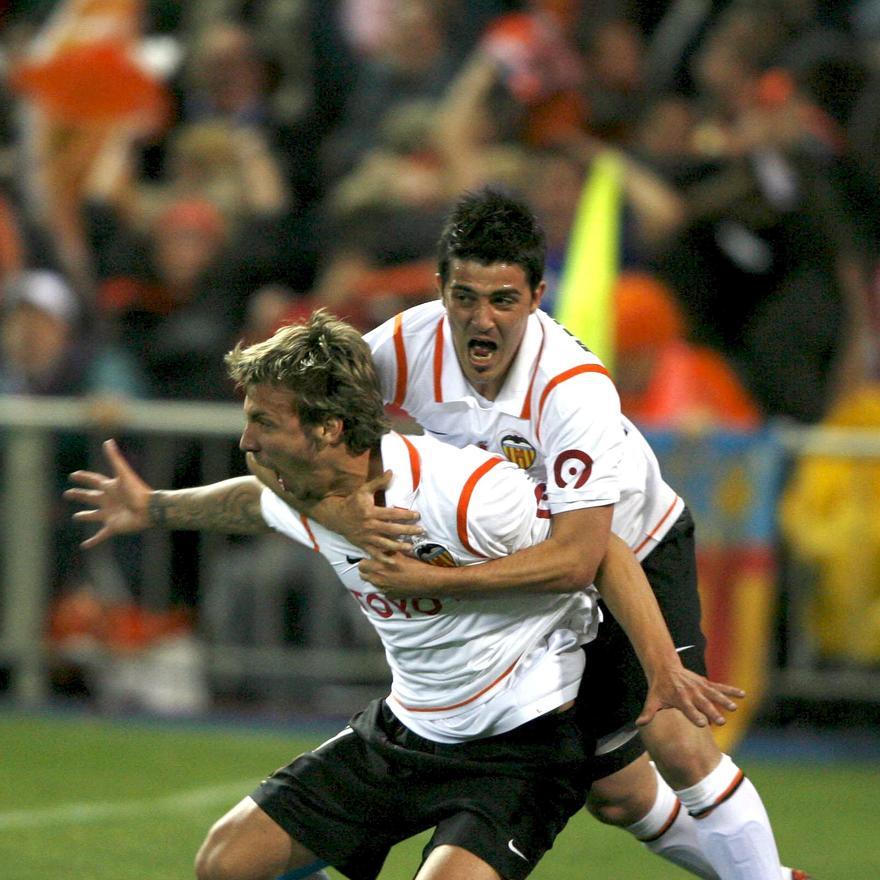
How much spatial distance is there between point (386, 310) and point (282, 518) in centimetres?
439

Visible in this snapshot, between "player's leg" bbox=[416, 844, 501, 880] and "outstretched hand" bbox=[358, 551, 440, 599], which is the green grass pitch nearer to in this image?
"player's leg" bbox=[416, 844, 501, 880]

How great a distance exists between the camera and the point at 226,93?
36.6ft

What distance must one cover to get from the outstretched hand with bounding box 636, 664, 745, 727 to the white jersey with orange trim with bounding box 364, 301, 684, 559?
0.44m

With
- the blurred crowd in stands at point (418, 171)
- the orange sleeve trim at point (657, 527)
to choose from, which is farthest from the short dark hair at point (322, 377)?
the blurred crowd in stands at point (418, 171)

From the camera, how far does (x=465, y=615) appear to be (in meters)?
4.26

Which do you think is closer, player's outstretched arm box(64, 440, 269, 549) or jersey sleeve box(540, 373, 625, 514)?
jersey sleeve box(540, 373, 625, 514)

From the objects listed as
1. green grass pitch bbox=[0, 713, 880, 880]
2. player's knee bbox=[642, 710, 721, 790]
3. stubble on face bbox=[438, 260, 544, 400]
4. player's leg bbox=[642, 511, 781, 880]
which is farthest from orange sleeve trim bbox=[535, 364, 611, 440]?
green grass pitch bbox=[0, 713, 880, 880]

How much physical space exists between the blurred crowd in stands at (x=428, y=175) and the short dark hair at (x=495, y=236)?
3.62 m

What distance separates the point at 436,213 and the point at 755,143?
1.69m

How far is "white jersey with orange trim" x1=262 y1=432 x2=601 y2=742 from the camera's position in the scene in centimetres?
411

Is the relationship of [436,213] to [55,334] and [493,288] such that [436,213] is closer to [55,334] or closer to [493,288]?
[55,334]

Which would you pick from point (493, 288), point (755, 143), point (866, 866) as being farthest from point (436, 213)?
point (493, 288)

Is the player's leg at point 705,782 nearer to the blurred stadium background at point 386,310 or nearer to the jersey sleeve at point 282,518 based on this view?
the jersey sleeve at point 282,518

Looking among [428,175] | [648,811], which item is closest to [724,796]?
[648,811]
